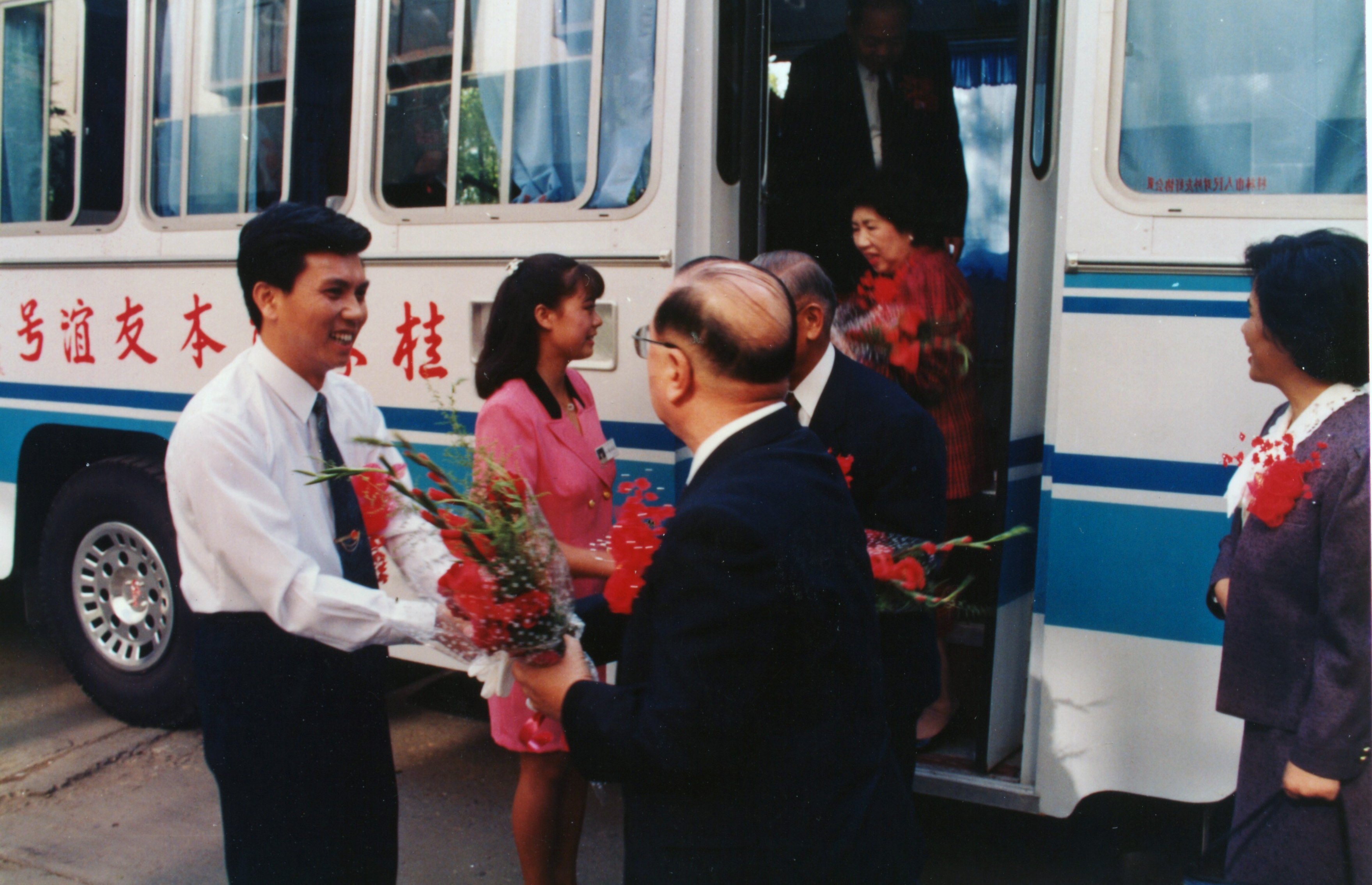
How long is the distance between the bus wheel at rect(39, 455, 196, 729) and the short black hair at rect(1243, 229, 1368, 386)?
3.76m

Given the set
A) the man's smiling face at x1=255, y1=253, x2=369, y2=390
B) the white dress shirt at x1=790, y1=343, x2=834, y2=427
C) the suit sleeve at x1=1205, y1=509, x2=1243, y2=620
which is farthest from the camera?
the white dress shirt at x1=790, y1=343, x2=834, y2=427

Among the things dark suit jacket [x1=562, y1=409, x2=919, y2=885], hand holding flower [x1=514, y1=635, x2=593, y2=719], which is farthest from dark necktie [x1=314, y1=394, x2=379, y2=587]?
→ dark suit jacket [x1=562, y1=409, x2=919, y2=885]

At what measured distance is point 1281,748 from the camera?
2.08 m

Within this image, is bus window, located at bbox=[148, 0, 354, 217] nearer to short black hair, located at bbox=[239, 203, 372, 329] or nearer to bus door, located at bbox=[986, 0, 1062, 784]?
short black hair, located at bbox=[239, 203, 372, 329]

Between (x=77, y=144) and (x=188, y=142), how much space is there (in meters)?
0.62

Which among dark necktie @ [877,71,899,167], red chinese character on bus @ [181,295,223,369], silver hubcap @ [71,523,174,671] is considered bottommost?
silver hubcap @ [71,523,174,671]

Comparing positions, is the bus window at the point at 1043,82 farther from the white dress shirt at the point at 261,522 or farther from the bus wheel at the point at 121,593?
the bus wheel at the point at 121,593

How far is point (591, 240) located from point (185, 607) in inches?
88.9

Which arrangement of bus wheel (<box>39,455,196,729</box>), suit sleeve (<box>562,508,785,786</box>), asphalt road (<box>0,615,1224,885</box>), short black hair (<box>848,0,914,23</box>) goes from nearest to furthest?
suit sleeve (<box>562,508,785,786</box>) → asphalt road (<box>0,615,1224,885</box>) → short black hair (<box>848,0,914,23</box>) → bus wheel (<box>39,455,196,729</box>)

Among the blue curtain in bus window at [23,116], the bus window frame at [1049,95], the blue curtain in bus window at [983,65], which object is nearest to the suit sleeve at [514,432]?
the bus window frame at [1049,95]

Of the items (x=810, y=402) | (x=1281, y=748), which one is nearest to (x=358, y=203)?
(x=810, y=402)

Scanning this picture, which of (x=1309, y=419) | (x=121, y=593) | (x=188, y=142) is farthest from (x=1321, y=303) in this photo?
(x=121, y=593)

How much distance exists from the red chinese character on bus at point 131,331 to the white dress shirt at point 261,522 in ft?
8.13

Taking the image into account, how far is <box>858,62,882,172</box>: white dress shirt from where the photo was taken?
4.16 meters
